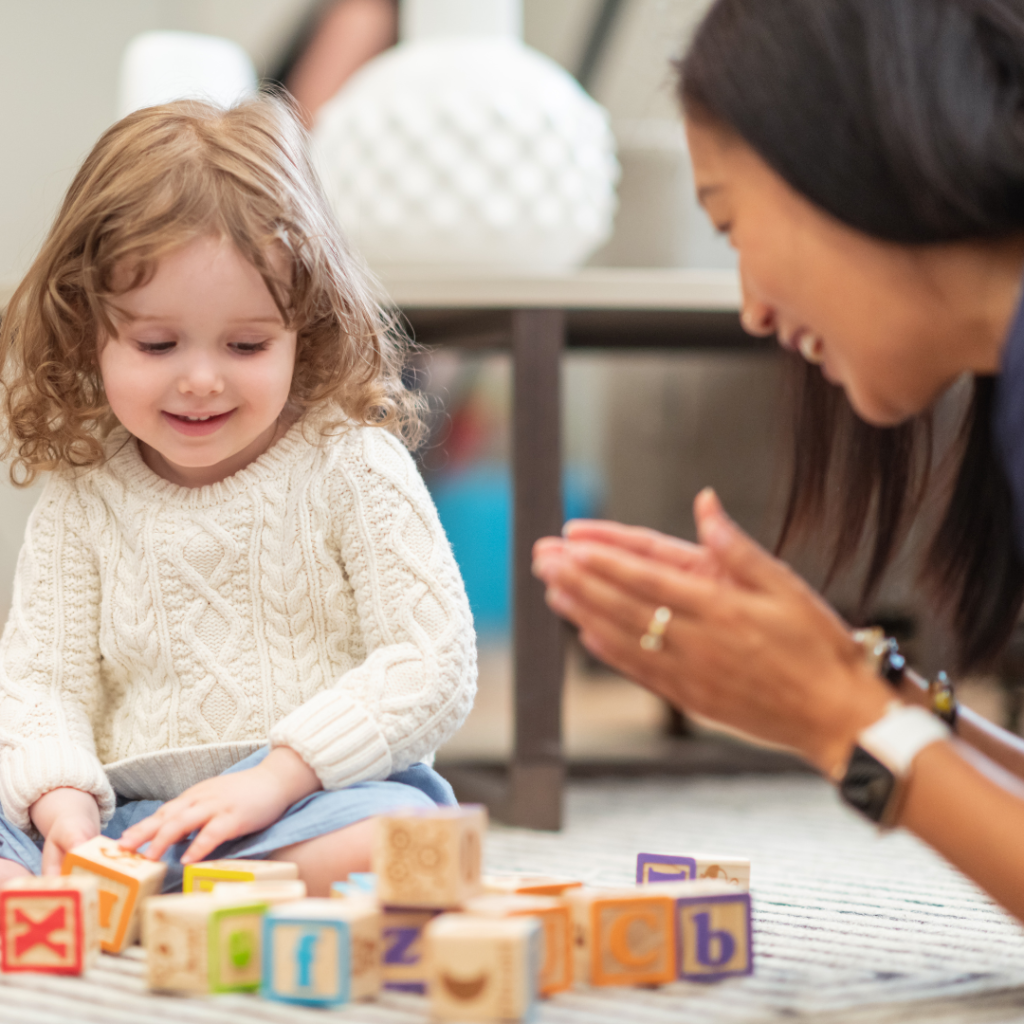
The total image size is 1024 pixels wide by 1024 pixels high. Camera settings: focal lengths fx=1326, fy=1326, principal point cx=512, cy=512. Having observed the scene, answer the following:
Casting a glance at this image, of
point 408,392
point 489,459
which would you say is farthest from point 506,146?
point 489,459

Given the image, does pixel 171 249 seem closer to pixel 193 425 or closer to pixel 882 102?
pixel 193 425

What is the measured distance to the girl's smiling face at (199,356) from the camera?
0.95m

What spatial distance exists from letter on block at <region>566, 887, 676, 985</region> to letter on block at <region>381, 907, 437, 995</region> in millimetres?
90

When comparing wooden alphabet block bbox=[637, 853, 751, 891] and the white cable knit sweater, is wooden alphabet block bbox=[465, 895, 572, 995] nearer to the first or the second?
wooden alphabet block bbox=[637, 853, 751, 891]

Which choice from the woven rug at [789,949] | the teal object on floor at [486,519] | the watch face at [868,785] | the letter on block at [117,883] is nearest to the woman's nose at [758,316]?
the watch face at [868,785]

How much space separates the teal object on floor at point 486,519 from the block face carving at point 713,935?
1861 millimetres

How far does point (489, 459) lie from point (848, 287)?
7.35 ft

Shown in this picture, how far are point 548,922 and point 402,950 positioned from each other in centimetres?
8

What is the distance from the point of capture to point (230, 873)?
833mm

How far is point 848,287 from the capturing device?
758mm

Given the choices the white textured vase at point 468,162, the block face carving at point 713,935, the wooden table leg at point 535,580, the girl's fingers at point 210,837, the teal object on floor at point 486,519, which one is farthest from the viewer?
the teal object on floor at point 486,519

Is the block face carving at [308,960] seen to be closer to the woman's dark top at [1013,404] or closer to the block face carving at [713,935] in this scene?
the block face carving at [713,935]

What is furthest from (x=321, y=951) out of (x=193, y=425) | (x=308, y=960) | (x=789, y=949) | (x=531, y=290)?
(x=531, y=290)

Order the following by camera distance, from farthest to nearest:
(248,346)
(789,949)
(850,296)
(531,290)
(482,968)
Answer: (531,290) → (248,346) → (789,949) → (850,296) → (482,968)
